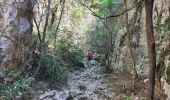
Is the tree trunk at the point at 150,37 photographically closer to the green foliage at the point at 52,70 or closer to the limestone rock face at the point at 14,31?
the limestone rock face at the point at 14,31

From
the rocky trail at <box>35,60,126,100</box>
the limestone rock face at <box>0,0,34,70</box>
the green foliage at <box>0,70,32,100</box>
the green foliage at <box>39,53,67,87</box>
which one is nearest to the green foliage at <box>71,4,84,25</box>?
the rocky trail at <box>35,60,126,100</box>

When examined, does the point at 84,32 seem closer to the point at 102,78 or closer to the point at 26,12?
the point at 102,78

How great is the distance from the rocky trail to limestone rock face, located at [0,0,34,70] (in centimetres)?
196

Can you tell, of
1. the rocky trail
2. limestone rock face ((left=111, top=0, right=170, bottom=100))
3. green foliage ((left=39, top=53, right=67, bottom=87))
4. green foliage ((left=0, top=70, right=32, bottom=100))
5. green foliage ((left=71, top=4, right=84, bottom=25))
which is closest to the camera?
green foliage ((left=0, top=70, right=32, bottom=100))

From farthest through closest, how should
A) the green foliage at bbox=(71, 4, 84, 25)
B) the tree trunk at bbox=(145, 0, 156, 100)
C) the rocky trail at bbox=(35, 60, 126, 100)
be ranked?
1. the green foliage at bbox=(71, 4, 84, 25)
2. the rocky trail at bbox=(35, 60, 126, 100)
3. the tree trunk at bbox=(145, 0, 156, 100)

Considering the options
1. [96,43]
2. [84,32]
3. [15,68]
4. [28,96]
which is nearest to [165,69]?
[28,96]

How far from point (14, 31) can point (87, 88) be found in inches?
152

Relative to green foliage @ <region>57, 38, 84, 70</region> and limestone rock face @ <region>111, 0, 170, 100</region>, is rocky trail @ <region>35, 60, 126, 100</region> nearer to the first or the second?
green foliage @ <region>57, 38, 84, 70</region>

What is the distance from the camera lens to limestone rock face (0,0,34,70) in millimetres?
10469

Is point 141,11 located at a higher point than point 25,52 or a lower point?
higher

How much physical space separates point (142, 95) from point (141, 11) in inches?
192

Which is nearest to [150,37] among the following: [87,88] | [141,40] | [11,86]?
[11,86]

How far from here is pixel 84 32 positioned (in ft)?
81.0

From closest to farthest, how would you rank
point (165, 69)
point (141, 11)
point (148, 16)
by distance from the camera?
point (148, 16), point (165, 69), point (141, 11)
